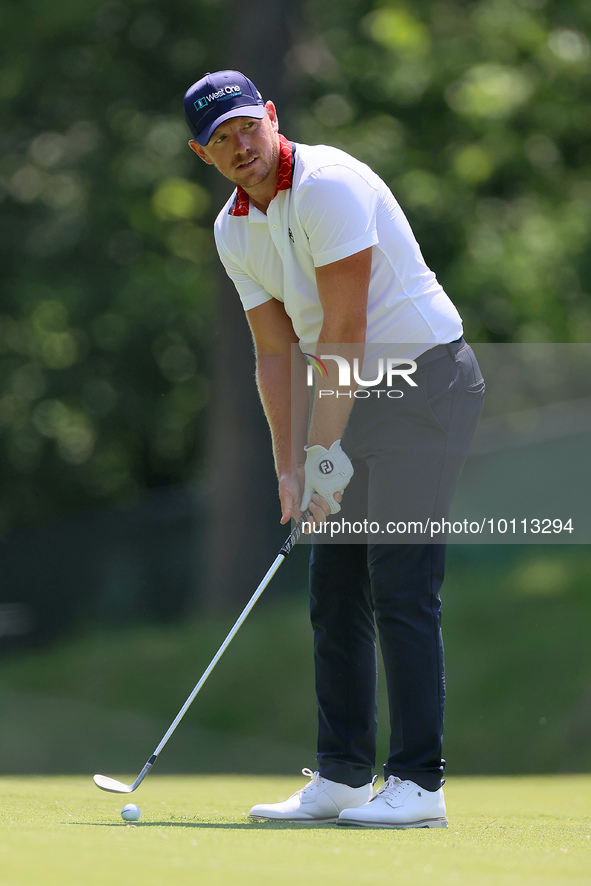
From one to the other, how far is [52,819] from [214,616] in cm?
684

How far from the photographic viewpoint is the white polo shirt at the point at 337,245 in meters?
3.25

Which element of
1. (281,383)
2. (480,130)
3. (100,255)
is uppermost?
(480,130)

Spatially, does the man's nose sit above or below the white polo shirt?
above

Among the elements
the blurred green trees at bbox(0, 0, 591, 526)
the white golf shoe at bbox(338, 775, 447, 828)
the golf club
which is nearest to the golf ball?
the golf club

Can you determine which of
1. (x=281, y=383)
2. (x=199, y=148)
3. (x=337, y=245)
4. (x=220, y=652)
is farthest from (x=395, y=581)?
(x=199, y=148)

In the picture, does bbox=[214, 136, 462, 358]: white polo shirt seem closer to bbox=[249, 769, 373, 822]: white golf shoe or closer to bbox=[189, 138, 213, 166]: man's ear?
bbox=[189, 138, 213, 166]: man's ear

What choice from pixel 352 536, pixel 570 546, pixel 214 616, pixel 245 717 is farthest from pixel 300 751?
pixel 352 536

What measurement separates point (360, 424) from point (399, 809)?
A: 1020 mm

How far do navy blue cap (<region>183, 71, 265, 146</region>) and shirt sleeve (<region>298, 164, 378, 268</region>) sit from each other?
0.26 m

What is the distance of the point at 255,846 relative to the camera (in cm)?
262

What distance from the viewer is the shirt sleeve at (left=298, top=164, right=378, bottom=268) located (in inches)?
127

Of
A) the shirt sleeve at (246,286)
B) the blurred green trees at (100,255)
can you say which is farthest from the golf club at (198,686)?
the blurred green trees at (100,255)

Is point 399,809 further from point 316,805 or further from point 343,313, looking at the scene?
point 343,313

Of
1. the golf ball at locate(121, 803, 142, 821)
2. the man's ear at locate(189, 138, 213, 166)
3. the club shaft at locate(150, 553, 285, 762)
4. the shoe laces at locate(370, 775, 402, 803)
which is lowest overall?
the golf ball at locate(121, 803, 142, 821)
